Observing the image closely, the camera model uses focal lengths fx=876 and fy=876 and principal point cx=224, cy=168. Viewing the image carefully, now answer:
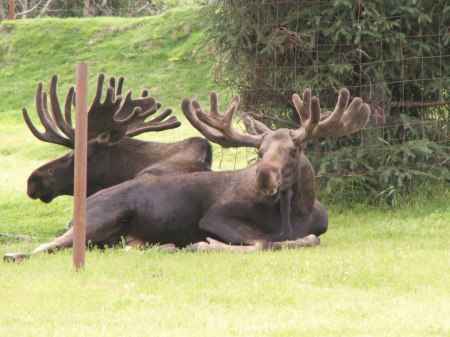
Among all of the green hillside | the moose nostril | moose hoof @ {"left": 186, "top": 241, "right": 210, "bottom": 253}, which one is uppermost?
moose hoof @ {"left": 186, "top": 241, "right": 210, "bottom": 253}

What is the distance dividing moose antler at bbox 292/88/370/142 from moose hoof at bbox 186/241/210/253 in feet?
4.99

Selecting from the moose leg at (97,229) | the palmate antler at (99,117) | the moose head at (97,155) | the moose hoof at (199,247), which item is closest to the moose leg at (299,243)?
the moose hoof at (199,247)

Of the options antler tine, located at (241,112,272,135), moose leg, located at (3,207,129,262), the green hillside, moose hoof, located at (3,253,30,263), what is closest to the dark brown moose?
antler tine, located at (241,112,272,135)

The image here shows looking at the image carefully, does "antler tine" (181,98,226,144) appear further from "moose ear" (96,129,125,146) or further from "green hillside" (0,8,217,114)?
"green hillside" (0,8,217,114)

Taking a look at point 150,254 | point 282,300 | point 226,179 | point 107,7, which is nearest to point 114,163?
point 226,179

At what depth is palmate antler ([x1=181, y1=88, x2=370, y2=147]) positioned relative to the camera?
9.18 meters

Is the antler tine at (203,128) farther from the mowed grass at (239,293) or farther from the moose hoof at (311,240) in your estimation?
the mowed grass at (239,293)

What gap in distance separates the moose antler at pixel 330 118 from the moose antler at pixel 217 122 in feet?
1.80

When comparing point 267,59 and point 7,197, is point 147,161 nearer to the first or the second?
point 267,59

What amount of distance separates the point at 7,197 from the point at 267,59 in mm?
5581

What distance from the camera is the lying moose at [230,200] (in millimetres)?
9133

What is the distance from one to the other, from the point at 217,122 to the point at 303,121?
3.26 feet

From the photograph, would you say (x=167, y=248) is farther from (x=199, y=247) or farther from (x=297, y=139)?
(x=297, y=139)

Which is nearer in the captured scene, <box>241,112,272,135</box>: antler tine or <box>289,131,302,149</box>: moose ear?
<box>289,131,302,149</box>: moose ear
